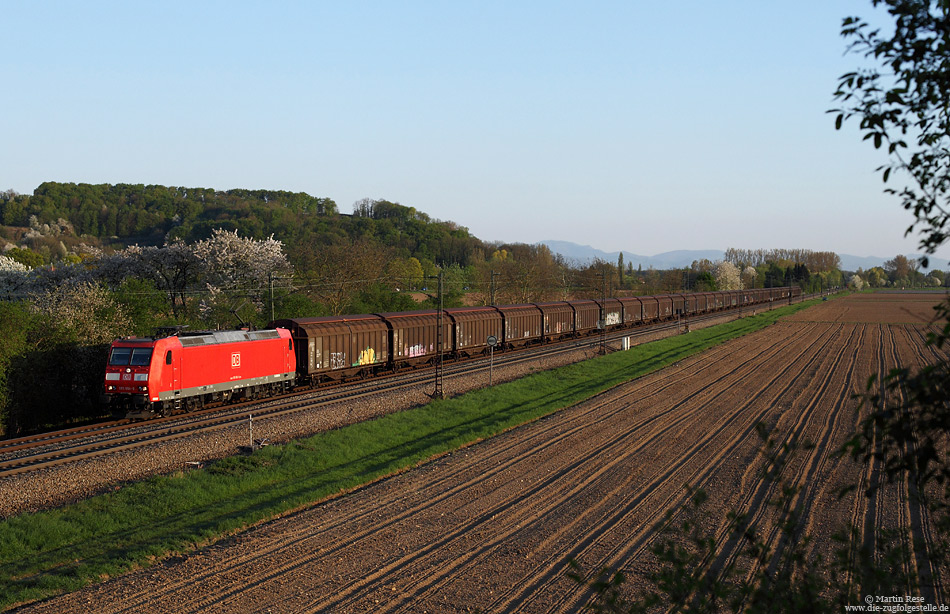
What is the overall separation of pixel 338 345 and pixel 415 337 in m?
6.95

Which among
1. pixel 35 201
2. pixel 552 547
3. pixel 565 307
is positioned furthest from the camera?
pixel 35 201

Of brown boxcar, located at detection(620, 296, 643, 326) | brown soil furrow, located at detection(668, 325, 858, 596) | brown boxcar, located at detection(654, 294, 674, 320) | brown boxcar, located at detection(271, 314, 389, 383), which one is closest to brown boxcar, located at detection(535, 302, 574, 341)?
brown boxcar, located at detection(620, 296, 643, 326)

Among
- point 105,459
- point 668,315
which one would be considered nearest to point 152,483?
point 105,459

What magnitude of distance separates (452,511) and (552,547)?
3.36 meters

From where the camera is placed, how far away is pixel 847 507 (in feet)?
55.7

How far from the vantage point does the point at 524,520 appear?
53.5ft

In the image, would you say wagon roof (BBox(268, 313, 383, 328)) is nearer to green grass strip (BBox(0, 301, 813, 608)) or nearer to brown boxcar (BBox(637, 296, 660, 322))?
green grass strip (BBox(0, 301, 813, 608))

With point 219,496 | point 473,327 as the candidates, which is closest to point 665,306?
point 473,327

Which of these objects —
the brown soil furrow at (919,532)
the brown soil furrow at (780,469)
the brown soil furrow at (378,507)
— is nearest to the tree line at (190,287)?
the brown soil furrow at (378,507)

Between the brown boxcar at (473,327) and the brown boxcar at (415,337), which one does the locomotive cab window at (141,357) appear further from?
the brown boxcar at (473,327)

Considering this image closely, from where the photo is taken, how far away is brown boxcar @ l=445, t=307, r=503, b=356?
4631cm

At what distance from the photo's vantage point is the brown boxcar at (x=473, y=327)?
152 ft

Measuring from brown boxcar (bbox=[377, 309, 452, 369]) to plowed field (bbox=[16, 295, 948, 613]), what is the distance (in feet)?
45.9

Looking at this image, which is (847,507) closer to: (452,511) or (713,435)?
(713,435)
